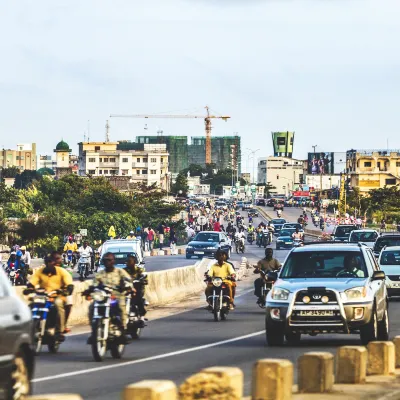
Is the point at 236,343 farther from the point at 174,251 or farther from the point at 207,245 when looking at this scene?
the point at 174,251

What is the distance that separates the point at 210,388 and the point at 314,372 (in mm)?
3438

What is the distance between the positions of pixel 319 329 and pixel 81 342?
4.34m

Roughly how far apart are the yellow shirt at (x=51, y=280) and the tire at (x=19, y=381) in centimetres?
943

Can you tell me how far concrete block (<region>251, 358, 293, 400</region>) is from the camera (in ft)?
38.8

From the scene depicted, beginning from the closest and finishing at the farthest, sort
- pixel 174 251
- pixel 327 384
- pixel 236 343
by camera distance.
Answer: pixel 327 384 → pixel 236 343 → pixel 174 251

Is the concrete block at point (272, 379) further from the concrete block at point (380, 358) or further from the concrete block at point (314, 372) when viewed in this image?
the concrete block at point (380, 358)

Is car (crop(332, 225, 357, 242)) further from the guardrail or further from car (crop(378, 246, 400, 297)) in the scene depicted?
the guardrail

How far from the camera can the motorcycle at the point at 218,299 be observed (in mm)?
30328

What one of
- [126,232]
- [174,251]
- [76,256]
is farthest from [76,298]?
[126,232]

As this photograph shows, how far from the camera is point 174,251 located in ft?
297

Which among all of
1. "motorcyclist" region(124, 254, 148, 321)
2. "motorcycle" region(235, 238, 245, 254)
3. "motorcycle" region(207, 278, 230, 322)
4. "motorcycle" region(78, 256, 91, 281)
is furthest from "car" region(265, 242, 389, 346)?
"motorcycle" region(235, 238, 245, 254)

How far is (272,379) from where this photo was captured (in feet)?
38.8

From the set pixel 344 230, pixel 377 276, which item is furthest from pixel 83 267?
pixel 377 276

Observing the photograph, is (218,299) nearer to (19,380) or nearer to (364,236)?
(19,380)
